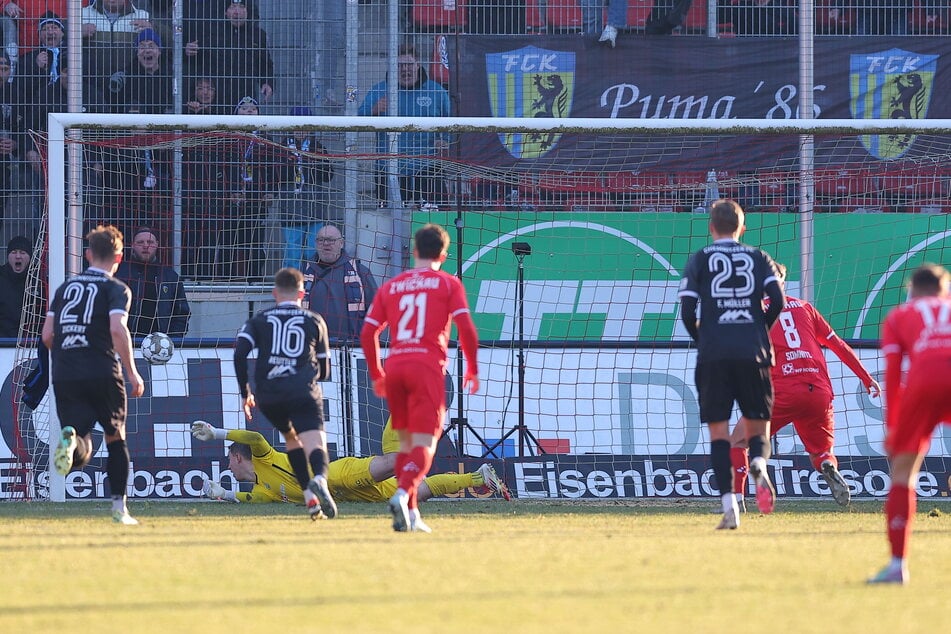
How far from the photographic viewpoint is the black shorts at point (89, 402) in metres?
8.47

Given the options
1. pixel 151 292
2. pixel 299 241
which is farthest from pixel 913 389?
pixel 299 241

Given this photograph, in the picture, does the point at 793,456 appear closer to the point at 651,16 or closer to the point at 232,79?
the point at 651,16

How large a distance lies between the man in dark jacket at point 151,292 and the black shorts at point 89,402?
3.94 m

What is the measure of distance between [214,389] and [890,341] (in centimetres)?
743

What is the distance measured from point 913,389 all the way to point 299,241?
29.5 feet

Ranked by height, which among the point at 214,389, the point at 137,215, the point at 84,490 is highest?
the point at 137,215

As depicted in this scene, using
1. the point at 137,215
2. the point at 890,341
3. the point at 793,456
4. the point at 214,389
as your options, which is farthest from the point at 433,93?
the point at 890,341

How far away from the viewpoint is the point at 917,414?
18.0 ft

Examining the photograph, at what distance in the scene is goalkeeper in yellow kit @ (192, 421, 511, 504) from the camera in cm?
1068

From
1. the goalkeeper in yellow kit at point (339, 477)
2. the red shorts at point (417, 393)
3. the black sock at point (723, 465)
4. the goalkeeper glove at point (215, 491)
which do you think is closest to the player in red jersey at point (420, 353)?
the red shorts at point (417, 393)

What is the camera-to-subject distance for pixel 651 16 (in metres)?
14.9

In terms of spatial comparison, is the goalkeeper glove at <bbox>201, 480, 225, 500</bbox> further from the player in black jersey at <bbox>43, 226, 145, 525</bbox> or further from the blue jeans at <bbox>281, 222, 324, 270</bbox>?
the blue jeans at <bbox>281, 222, 324, 270</bbox>

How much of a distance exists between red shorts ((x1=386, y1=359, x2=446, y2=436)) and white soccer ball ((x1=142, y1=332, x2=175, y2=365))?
4.36 m

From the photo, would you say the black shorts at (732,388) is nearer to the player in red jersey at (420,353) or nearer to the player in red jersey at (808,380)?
the player in red jersey at (420,353)
